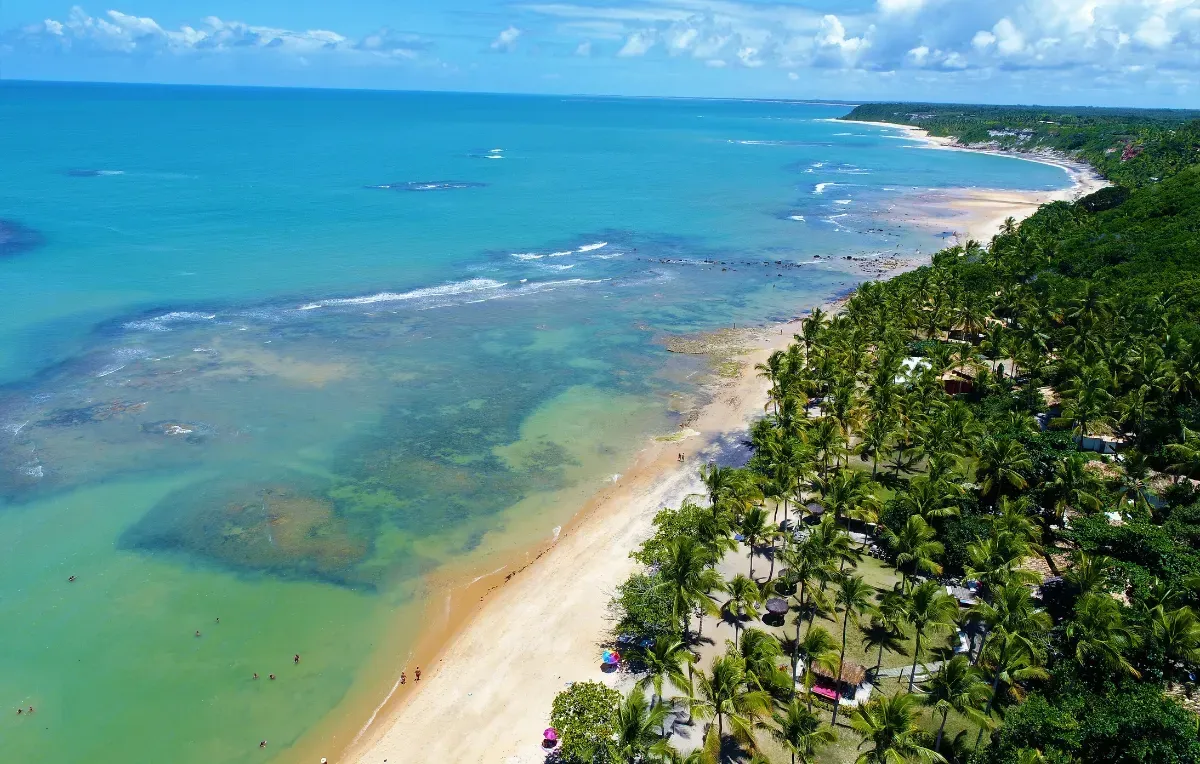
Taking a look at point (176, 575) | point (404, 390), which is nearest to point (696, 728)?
point (176, 575)

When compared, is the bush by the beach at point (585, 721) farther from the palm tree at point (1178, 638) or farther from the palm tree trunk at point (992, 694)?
the palm tree at point (1178, 638)

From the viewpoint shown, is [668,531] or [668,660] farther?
[668,531]

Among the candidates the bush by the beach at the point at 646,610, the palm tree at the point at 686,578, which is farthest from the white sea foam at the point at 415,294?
the palm tree at the point at 686,578

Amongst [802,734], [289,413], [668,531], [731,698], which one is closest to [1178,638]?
[802,734]

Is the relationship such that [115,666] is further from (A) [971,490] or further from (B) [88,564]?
(A) [971,490]

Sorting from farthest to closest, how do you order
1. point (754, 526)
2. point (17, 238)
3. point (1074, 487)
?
point (17, 238), point (1074, 487), point (754, 526)

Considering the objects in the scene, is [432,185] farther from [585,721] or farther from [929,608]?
[929,608]
